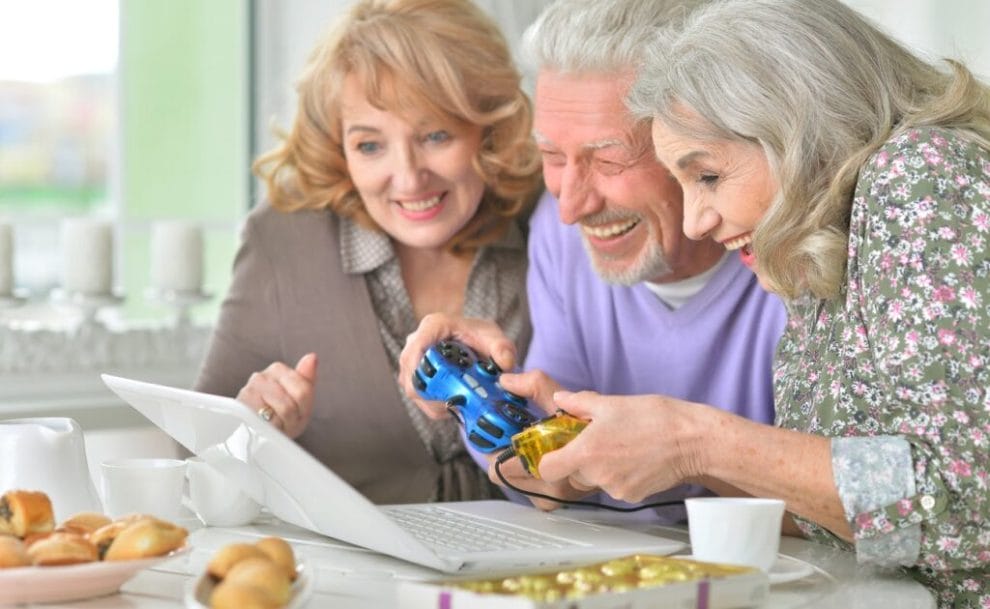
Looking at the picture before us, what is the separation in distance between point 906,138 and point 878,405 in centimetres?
27

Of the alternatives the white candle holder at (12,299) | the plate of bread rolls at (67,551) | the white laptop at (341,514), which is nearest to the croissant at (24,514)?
the plate of bread rolls at (67,551)

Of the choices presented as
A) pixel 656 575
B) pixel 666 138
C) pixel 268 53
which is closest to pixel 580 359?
pixel 666 138

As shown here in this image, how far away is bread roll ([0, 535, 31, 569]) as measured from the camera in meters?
1.02

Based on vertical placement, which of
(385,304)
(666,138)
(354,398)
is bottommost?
(354,398)

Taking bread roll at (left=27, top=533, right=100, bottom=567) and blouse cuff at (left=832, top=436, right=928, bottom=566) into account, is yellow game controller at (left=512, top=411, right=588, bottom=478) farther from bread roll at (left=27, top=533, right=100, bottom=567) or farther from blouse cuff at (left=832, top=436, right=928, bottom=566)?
bread roll at (left=27, top=533, right=100, bottom=567)

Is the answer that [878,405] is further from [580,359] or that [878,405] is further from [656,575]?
[580,359]

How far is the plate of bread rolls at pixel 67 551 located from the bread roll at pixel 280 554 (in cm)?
10

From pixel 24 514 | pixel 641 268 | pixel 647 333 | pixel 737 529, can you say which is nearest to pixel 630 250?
pixel 641 268

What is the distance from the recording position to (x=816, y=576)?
1.28 meters

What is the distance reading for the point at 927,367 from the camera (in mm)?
1226

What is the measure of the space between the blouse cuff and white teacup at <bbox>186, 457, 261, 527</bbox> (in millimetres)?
624

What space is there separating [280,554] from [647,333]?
1.00m

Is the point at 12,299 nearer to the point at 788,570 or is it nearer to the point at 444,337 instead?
the point at 444,337

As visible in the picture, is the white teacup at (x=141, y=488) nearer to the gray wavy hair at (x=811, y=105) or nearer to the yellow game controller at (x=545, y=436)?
the yellow game controller at (x=545, y=436)
